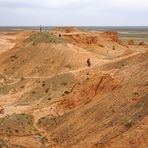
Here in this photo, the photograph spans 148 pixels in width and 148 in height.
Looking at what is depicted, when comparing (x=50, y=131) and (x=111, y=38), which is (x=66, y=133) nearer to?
(x=50, y=131)

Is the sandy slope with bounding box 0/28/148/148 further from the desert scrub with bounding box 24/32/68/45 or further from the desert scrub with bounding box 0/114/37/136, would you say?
the desert scrub with bounding box 24/32/68/45

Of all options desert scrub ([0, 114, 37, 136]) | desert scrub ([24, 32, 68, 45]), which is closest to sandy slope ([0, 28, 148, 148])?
desert scrub ([0, 114, 37, 136])

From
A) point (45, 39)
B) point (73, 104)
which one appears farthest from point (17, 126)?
point (45, 39)

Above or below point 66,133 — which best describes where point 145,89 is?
above

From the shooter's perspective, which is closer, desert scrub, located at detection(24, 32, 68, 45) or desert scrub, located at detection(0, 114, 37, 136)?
desert scrub, located at detection(0, 114, 37, 136)

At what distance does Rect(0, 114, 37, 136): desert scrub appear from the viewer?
72.8 feet

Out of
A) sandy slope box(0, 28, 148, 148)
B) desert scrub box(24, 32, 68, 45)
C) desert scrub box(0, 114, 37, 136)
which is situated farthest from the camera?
desert scrub box(24, 32, 68, 45)

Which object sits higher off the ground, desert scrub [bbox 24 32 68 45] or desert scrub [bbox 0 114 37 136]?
desert scrub [bbox 24 32 68 45]

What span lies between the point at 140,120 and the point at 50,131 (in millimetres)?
6312

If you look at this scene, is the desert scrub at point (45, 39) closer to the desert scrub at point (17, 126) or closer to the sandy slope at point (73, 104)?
the sandy slope at point (73, 104)

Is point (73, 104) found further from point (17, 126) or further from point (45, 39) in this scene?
point (45, 39)

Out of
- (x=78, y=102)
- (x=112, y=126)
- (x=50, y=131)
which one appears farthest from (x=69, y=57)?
(x=112, y=126)

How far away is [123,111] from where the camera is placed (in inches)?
808

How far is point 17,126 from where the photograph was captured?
23.0 m
